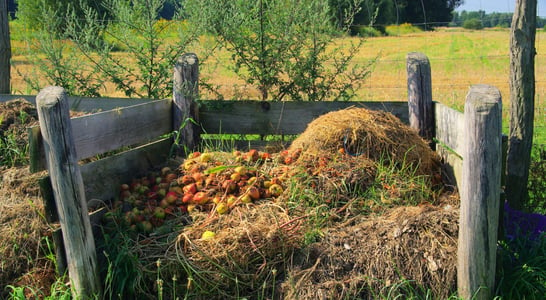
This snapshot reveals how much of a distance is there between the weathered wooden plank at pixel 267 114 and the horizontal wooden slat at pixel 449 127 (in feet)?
1.57

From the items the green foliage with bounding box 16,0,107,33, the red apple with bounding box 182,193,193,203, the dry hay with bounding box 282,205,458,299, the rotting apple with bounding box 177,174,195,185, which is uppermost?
the green foliage with bounding box 16,0,107,33

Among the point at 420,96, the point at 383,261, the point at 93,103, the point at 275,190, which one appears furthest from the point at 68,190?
the point at 420,96

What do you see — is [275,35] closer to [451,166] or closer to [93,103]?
[93,103]

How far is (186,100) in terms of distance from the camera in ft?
16.5

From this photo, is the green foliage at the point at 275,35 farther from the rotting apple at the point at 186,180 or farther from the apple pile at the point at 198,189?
the rotting apple at the point at 186,180

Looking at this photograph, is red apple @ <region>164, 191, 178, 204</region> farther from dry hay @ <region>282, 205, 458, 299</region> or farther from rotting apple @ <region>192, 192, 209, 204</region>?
dry hay @ <region>282, 205, 458, 299</region>

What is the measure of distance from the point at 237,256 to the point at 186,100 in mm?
1981

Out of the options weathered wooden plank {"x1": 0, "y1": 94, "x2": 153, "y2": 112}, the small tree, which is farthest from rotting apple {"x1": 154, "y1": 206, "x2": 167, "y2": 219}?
the small tree

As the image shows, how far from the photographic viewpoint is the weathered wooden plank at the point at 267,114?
517cm

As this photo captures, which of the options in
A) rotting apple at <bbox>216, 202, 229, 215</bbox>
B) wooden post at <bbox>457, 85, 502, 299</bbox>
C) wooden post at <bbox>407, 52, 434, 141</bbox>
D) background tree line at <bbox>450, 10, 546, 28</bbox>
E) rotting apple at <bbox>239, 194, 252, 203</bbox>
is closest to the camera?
wooden post at <bbox>457, 85, 502, 299</bbox>

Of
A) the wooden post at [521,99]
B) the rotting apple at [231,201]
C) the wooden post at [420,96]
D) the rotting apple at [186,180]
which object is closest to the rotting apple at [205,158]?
the rotting apple at [186,180]

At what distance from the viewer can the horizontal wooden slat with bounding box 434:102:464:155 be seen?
13.3 feet

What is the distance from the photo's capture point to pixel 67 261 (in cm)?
356

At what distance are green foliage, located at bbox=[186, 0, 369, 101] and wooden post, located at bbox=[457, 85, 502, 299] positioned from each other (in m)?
2.39
